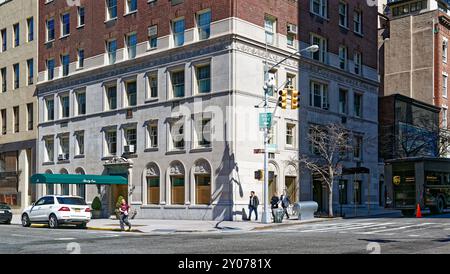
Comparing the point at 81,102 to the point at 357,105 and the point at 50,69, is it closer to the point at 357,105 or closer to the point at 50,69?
the point at 50,69

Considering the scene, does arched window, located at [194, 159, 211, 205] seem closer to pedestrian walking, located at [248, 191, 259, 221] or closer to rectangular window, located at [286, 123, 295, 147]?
pedestrian walking, located at [248, 191, 259, 221]

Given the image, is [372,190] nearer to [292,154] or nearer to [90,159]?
[292,154]

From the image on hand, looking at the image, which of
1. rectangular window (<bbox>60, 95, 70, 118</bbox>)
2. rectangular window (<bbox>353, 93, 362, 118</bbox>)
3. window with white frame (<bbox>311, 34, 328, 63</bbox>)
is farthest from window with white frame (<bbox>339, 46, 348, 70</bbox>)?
rectangular window (<bbox>60, 95, 70, 118</bbox>)

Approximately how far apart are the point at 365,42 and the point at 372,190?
13.2 m

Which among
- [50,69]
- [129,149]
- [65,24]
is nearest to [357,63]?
[129,149]

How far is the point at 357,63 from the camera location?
51.0m

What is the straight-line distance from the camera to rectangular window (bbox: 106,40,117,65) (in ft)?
153

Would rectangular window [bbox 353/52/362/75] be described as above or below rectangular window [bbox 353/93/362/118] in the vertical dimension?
above

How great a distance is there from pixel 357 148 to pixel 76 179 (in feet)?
78.6

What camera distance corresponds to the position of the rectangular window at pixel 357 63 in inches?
1993

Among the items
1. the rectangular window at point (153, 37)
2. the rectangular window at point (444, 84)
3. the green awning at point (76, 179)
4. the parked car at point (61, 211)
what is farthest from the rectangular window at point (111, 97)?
the rectangular window at point (444, 84)

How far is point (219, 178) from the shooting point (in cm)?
3812

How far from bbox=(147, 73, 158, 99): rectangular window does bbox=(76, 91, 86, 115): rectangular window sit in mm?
8445
